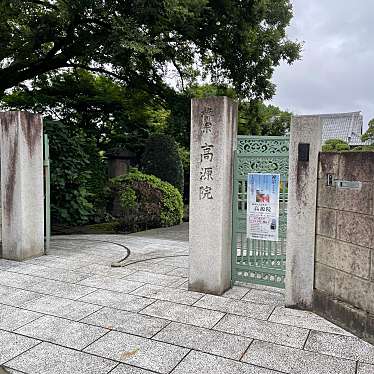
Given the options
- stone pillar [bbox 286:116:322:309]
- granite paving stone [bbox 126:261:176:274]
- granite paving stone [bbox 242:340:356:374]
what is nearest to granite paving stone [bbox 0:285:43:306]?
granite paving stone [bbox 126:261:176:274]

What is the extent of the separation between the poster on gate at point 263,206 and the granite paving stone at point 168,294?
1.07m

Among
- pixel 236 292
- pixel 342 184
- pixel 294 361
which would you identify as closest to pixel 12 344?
pixel 294 361

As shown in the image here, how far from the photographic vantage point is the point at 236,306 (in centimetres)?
435

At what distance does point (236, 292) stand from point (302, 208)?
145cm

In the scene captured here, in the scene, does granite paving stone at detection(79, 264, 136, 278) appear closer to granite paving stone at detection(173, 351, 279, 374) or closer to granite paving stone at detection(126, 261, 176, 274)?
granite paving stone at detection(126, 261, 176, 274)

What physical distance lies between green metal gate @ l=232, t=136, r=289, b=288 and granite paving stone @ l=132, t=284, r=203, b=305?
28.5 inches

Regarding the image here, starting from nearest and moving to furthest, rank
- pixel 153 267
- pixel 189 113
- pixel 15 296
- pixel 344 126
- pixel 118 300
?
pixel 118 300
pixel 15 296
pixel 153 267
pixel 189 113
pixel 344 126

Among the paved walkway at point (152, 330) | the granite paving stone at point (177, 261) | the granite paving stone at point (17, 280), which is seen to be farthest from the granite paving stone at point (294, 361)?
the granite paving stone at point (17, 280)

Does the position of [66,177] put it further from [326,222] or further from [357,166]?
[357,166]

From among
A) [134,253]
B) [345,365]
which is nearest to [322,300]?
[345,365]

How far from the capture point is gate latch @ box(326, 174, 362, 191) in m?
3.69

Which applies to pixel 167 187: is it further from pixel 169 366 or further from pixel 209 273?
pixel 169 366

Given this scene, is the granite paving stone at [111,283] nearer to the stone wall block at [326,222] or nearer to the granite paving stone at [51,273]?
the granite paving stone at [51,273]

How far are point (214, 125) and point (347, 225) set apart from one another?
194 centimetres
